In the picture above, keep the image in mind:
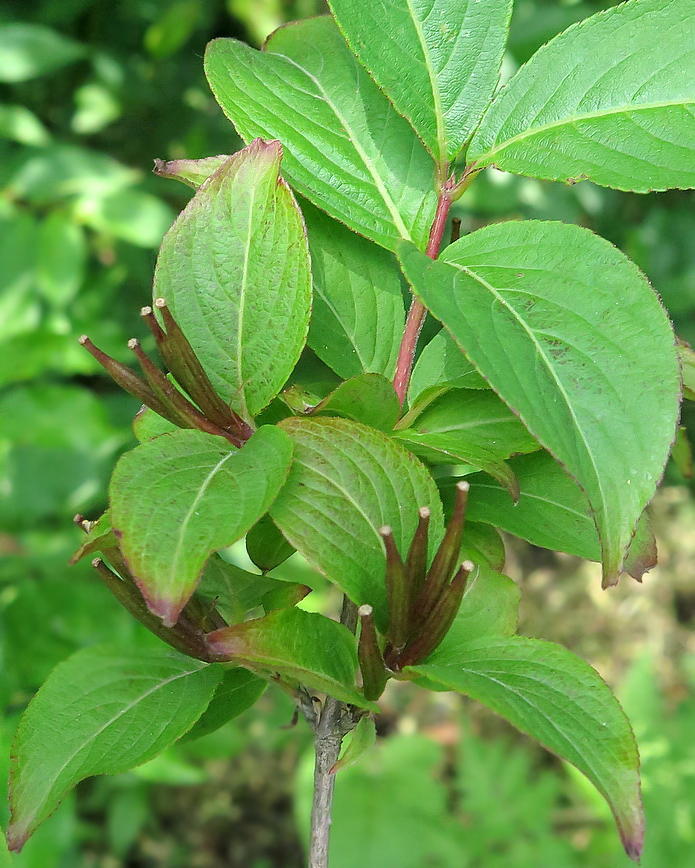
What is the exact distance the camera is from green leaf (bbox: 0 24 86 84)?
126cm

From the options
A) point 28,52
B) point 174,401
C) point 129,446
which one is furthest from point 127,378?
point 28,52

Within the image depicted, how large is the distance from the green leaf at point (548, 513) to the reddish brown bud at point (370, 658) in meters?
0.09

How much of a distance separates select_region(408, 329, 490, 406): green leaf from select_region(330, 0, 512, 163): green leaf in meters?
0.10

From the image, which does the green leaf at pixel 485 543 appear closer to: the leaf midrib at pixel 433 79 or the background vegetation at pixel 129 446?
the leaf midrib at pixel 433 79

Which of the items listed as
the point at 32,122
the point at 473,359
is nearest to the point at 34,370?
the point at 32,122

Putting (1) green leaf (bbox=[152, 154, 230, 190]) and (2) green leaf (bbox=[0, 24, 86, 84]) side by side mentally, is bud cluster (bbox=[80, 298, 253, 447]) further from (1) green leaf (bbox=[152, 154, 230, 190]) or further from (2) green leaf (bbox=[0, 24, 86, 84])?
(2) green leaf (bbox=[0, 24, 86, 84])

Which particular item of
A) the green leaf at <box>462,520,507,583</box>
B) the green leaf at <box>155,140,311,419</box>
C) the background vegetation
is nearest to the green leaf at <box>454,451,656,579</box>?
the green leaf at <box>462,520,507,583</box>

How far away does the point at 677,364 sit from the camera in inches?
13.8

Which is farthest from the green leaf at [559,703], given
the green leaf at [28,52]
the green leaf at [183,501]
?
the green leaf at [28,52]

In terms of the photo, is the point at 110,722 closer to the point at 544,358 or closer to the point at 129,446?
the point at 544,358

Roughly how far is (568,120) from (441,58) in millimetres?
73

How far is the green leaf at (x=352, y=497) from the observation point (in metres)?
0.37

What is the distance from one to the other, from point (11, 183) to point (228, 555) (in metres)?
0.67

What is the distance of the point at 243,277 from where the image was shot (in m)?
0.40
